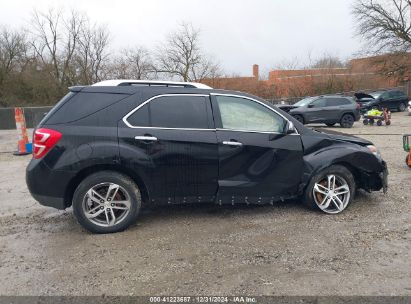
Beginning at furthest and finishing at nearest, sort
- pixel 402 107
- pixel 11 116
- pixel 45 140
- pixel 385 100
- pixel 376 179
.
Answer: pixel 402 107 → pixel 385 100 → pixel 11 116 → pixel 376 179 → pixel 45 140

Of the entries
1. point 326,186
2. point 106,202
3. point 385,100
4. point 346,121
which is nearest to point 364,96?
point 385,100

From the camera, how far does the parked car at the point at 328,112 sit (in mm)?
16969

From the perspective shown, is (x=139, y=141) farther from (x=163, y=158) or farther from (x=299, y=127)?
(x=299, y=127)

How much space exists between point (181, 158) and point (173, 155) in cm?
10

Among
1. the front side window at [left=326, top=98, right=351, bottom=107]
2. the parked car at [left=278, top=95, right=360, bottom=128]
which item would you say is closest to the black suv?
the parked car at [left=278, top=95, right=360, bottom=128]

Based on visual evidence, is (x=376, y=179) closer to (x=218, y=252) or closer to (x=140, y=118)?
(x=218, y=252)

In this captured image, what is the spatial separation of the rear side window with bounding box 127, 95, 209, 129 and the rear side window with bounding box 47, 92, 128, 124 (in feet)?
1.13

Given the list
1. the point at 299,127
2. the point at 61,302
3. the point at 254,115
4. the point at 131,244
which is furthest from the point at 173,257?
the point at 299,127

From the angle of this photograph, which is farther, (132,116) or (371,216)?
(371,216)

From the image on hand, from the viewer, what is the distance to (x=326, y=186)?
4.68 metres

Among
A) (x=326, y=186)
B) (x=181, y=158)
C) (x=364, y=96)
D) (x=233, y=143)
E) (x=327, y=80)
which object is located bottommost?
(x=326, y=186)

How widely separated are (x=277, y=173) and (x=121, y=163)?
6.41 ft

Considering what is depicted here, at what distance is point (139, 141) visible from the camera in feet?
13.6

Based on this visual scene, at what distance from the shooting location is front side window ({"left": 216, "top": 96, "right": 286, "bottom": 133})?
176 inches
